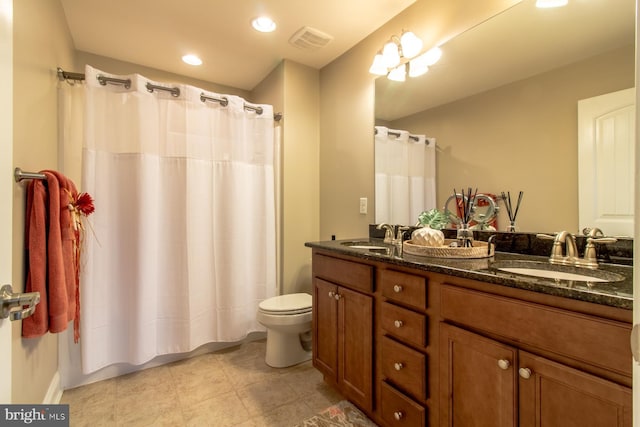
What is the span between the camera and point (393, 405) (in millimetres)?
1276

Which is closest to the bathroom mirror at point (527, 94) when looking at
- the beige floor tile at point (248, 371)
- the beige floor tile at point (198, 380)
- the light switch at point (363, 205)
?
the light switch at point (363, 205)

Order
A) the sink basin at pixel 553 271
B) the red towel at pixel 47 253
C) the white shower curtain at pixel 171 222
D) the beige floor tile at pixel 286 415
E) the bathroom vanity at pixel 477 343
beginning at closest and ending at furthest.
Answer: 1. the bathroom vanity at pixel 477 343
2. the sink basin at pixel 553 271
3. the red towel at pixel 47 253
4. the beige floor tile at pixel 286 415
5. the white shower curtain at pixel 171 222

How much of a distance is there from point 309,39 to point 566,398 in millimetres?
2361

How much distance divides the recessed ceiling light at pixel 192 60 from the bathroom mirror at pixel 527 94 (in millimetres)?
1815

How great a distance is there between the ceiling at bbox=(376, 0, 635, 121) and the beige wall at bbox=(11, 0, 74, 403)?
1947mm

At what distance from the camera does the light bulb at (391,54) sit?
→ 1821mm

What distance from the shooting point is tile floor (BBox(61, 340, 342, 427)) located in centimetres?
154

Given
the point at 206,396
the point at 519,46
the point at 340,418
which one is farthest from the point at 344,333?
the point at 519,46

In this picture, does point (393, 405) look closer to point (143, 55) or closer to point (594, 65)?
point (594, 65)

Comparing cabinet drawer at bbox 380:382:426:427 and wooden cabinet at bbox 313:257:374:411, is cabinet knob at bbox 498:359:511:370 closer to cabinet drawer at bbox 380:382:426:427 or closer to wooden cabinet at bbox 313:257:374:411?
cabinet drawer at bbox 380:382:426:427

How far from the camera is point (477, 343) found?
95 cm

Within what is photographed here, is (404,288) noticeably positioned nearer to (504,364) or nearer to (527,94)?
(504,364)

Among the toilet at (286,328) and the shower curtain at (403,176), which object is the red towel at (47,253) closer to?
the toilet at (286,328)

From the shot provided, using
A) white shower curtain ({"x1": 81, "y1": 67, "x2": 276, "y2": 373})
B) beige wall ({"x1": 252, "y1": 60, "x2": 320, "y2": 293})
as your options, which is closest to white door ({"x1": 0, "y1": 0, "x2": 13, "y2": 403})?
white shower curtain ({"x1": 81, "y1": 67, "x2": 276, "y2": 373})
